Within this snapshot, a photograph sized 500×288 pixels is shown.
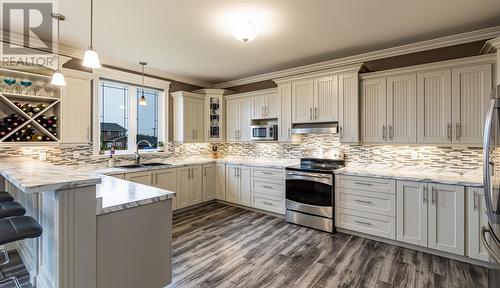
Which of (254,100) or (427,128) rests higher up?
(254,100)

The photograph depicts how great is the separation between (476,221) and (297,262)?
1941 millimetres

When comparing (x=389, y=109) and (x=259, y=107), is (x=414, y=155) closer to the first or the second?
(x=389, y=109)

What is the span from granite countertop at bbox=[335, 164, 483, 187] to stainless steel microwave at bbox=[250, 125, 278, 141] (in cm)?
145

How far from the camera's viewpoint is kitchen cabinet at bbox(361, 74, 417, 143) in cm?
329

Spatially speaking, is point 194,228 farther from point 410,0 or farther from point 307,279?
point 410,0

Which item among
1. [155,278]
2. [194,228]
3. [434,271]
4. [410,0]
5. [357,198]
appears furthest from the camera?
[194,228]

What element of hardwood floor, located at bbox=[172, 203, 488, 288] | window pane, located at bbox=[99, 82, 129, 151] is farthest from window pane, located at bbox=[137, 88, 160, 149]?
hardwood floor, located at bbox=[172, 203, 488, 288]

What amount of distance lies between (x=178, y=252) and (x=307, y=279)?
4.97ft

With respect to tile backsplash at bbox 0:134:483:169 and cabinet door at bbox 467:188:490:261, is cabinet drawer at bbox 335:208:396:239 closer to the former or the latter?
cabinet door at bbox 467:188:490:261


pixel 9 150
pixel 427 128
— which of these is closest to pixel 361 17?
pixel 427 128

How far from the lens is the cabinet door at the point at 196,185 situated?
4.60 metres

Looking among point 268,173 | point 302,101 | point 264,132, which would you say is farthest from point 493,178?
point 264,132

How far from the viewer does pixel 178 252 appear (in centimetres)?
292

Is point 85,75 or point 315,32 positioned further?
point 85,75
